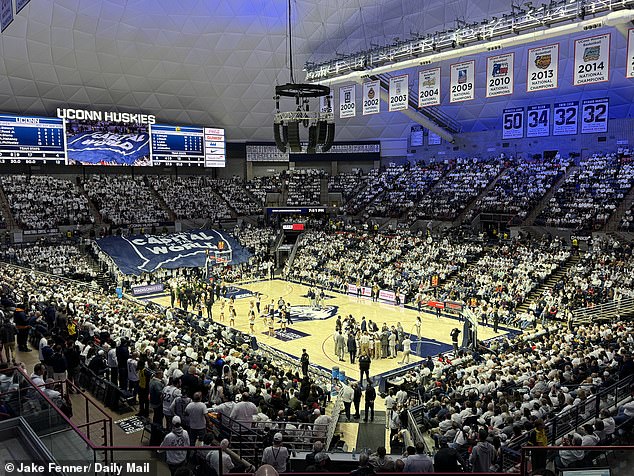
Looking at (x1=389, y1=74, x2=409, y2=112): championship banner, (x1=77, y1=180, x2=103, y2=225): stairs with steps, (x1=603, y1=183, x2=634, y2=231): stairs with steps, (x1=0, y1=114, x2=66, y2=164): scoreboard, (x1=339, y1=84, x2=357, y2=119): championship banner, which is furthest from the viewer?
(x1=77, y1=180, x2=103, y2=225): stairs with steps

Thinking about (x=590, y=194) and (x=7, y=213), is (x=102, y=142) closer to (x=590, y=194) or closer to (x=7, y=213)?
(x=7, y=213)

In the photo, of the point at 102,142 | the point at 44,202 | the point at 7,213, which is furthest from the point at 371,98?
the point at 7,213

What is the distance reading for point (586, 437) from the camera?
8.07 m

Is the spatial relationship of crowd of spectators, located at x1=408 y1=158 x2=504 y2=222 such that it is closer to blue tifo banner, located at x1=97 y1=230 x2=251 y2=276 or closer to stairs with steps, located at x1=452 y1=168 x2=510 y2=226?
stairs with steps, located at x1=452 y1=168 x2=510 y2=226

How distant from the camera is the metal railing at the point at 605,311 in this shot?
72.9 feet

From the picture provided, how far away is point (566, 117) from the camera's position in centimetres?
4066

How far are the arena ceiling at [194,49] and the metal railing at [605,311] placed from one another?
18.2 m

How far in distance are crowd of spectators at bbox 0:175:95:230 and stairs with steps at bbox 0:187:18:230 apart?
21 centimetres

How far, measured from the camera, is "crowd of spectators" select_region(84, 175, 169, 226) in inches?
1699

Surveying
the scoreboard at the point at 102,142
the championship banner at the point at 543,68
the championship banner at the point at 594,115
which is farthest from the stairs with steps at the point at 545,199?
the scoreboard at the point at 102,142

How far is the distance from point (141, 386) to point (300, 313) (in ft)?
60.6

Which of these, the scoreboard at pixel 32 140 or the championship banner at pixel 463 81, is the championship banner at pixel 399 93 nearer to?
the championship banner at pixel 463 81

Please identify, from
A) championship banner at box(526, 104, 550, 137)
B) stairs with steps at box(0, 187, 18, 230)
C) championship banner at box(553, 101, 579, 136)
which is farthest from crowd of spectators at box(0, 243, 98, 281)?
championship banner at box(553, 101, 579, 136)

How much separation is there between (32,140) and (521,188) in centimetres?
3707
